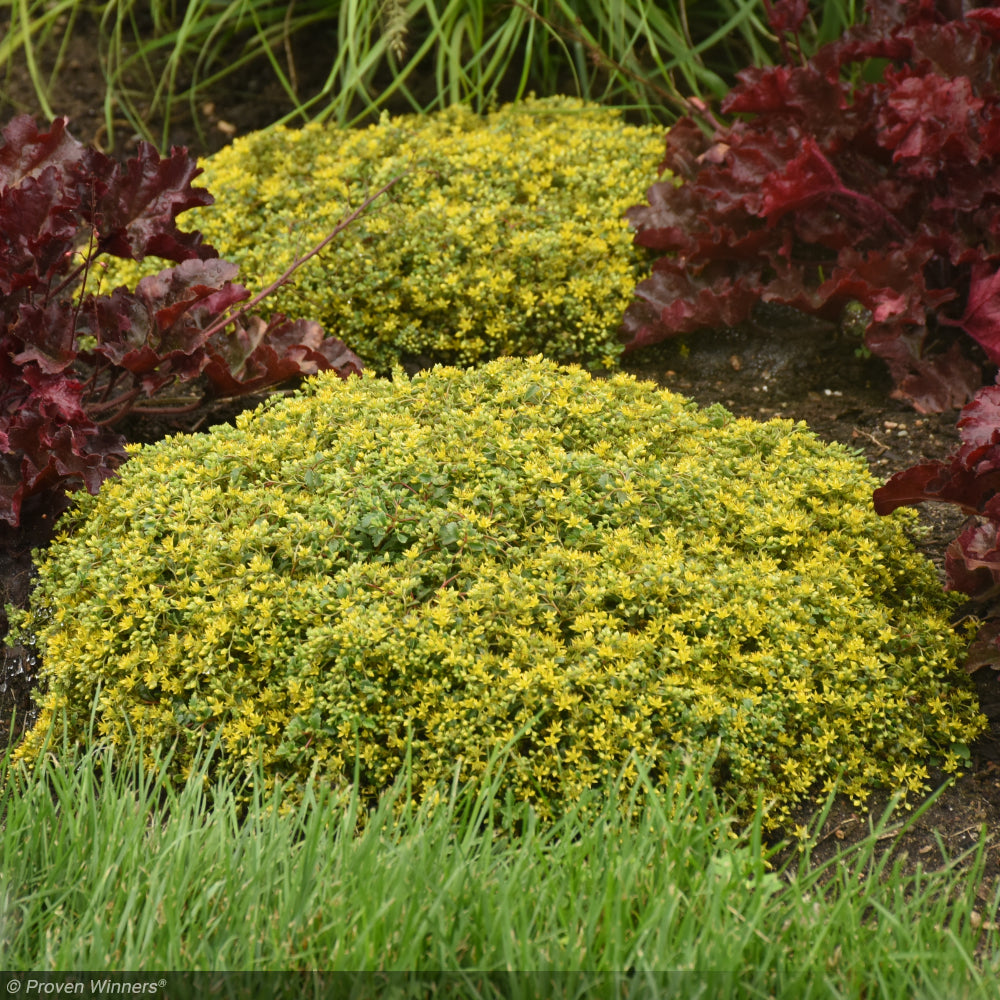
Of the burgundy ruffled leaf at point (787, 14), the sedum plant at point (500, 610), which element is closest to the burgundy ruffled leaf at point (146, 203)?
the sedum plant at point (500, 610)

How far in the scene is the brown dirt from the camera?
2.43 metres

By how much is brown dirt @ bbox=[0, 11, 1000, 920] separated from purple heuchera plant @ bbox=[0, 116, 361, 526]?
0.32 m

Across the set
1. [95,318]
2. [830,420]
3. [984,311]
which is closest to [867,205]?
[984,311]

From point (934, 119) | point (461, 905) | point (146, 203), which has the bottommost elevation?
point (461, 905)

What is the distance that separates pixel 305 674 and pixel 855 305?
111 inches

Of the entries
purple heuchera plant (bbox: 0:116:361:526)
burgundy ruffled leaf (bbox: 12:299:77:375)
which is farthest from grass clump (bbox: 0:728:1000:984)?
burgundy ruffled leaf (bbox: 12:299:77:375)

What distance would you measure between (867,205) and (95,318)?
269 cm

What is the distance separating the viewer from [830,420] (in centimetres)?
374

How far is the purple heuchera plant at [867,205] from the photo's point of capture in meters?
3.52

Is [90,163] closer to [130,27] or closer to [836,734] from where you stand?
[836,734]

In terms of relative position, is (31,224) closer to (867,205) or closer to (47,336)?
(47,336)

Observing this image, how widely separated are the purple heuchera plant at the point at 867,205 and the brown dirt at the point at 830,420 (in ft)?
0.42

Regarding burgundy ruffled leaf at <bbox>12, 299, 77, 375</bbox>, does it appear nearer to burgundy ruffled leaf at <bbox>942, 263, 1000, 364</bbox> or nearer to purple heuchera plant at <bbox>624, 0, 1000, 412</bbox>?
purple heuchera plant at <bbox>624, 0, 1000, 412</bbox>

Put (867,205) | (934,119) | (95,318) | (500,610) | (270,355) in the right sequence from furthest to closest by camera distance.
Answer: (867,205), (934,119), (270,355), (95,318), (500,610)
